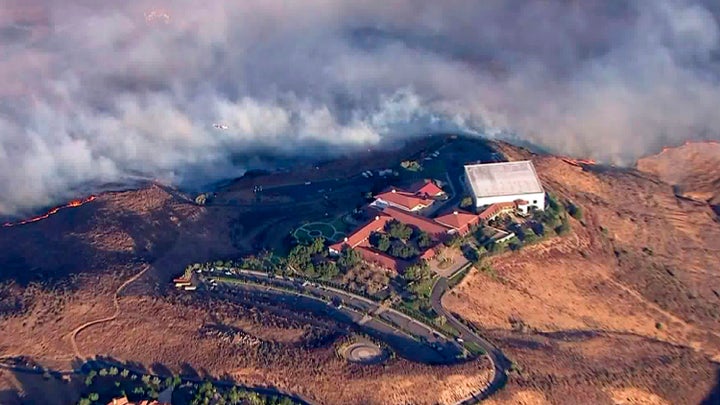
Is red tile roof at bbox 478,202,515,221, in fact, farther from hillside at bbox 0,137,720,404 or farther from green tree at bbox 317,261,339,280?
green tree at bbox 317,261,339,280

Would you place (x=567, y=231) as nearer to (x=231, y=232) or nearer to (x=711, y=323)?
(x=711, y=323)

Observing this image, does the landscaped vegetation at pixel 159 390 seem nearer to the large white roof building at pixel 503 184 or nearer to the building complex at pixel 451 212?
the building complex at pixel 451 212

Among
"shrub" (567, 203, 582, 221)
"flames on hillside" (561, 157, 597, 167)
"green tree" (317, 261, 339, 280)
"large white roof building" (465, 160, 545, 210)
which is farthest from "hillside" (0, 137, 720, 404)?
"flames on hillside" (561, 157, 597, 167)

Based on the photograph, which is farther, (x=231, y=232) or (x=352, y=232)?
(x=231, y=232)

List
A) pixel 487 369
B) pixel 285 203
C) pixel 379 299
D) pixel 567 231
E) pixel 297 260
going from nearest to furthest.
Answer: pixel 487 369 → pixel 379 299 → pixel 297 260 → pixel 567 231 → pixel 285 203

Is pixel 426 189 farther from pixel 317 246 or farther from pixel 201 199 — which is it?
pixel 201 199

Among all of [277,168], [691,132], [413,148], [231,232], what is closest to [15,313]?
[231,232]

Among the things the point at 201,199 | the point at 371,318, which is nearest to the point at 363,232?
the point at 371,318
